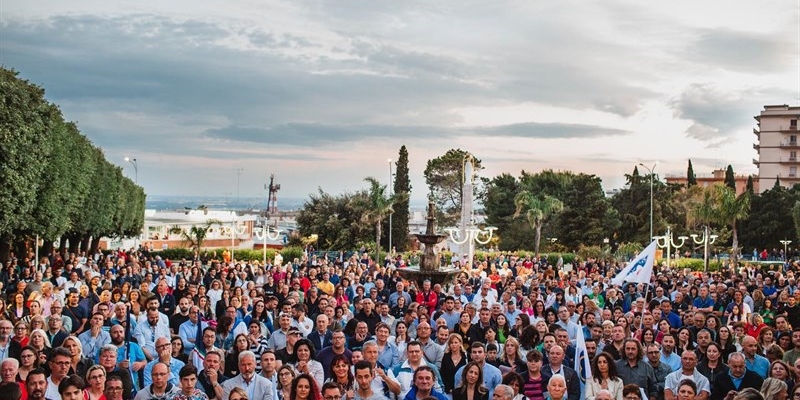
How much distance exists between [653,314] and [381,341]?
5.51m

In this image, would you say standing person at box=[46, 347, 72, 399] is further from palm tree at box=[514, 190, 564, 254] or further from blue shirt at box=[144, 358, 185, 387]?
palm tree at box=[514, 190, 564, 254]

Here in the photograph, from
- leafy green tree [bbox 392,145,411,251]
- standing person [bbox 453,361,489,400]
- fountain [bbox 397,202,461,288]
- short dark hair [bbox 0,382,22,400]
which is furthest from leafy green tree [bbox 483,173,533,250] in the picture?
short dark hair [bbox 0,382,22,400]

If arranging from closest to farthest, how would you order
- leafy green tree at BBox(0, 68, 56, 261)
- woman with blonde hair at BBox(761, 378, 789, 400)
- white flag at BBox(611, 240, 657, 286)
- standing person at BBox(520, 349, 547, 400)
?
woman with blonde hair at BBox(761, 378, 789, 400)
standing person at BBox(520, 349, 547, 400)
white flag at BBox(611, 240, 657, 286)
leafy green tree at BBox(0, 68, 56, 261)

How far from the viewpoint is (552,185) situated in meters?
78.5

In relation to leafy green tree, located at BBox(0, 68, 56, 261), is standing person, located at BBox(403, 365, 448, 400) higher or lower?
lower

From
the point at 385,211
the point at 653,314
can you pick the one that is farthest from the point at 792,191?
the point at 653,314

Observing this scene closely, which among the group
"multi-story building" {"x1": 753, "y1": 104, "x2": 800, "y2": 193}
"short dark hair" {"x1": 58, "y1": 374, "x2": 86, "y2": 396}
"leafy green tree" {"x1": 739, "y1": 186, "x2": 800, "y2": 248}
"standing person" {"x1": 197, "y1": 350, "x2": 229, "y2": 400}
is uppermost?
"multi-story building" {"x1": 753, "y1": 104, "x2": 800, "y2": 193}

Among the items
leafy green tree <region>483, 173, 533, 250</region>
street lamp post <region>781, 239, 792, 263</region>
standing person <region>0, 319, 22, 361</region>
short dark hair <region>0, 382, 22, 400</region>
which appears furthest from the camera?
leafy green tree <region>483, 173, 533, 250</region>

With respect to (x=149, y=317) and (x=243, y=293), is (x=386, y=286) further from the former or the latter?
(x=149, y=317)

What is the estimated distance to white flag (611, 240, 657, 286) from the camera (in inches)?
539

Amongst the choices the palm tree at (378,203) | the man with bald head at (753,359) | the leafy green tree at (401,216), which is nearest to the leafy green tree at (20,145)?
the man with bald head at (753,359)

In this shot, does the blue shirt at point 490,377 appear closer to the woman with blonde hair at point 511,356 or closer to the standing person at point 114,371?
the woman with blonde hair at point 511,356

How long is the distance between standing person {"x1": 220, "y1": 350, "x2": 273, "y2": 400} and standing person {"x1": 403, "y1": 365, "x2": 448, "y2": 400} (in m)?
1.44

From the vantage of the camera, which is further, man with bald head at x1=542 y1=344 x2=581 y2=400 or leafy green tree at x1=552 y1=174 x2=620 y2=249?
leafy green tree at x1=552 y1=174 x2=620 y2=249
